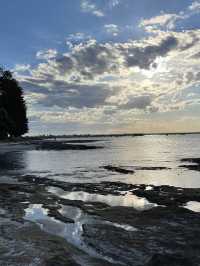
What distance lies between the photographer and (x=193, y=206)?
62.6ft

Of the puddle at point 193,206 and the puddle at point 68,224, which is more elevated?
the puddle at point 68,224

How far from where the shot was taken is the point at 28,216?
16.4m

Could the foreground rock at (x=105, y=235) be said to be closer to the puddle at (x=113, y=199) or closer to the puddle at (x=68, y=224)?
the puddle at (x=68, y=224)

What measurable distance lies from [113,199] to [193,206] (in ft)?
13.5

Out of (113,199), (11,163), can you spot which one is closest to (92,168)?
(11,163)

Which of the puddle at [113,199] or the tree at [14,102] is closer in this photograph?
the puddle at [113,199]

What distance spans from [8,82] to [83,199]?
9128cm

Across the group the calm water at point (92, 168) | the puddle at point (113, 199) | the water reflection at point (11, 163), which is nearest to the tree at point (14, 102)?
the calm water at point (92, 168)

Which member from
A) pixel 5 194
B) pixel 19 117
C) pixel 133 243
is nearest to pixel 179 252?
pixel 133 243

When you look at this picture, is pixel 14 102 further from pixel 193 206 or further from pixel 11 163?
pixel 193 206

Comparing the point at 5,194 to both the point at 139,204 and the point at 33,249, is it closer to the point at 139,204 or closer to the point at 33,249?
the point at 139,204

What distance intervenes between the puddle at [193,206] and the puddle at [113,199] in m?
1.47

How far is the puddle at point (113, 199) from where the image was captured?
19422 mm

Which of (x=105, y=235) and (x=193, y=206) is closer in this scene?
(x=105, y=235)
